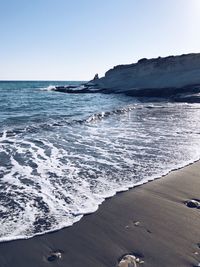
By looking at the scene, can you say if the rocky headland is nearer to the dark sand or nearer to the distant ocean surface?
the distant ocean surface

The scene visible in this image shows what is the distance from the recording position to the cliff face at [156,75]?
45.7 metres

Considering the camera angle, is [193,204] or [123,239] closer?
[123,239]

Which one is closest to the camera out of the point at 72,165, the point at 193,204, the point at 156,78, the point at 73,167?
the point at 193,204

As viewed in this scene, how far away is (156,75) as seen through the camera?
5356cm

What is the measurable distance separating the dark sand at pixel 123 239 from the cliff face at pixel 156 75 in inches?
1451

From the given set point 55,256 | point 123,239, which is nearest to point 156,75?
point 123,239

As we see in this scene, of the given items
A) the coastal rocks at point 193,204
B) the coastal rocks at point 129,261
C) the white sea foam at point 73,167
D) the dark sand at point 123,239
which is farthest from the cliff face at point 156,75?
the coastal rocks at point 129,261

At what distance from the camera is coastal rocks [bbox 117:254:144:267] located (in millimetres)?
4055

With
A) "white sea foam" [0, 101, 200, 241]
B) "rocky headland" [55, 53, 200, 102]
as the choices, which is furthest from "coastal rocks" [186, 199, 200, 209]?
"rocky headland" [55, 53, 200, 102]

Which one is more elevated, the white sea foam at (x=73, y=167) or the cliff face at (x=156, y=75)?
the cliff face at (x=156, y=75)

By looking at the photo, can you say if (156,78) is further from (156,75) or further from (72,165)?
(72,165)

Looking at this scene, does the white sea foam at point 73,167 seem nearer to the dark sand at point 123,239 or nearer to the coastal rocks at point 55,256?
the dark sand at point 123,239

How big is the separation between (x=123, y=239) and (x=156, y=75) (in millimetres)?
50721

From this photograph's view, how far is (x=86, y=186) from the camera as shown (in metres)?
7.01
